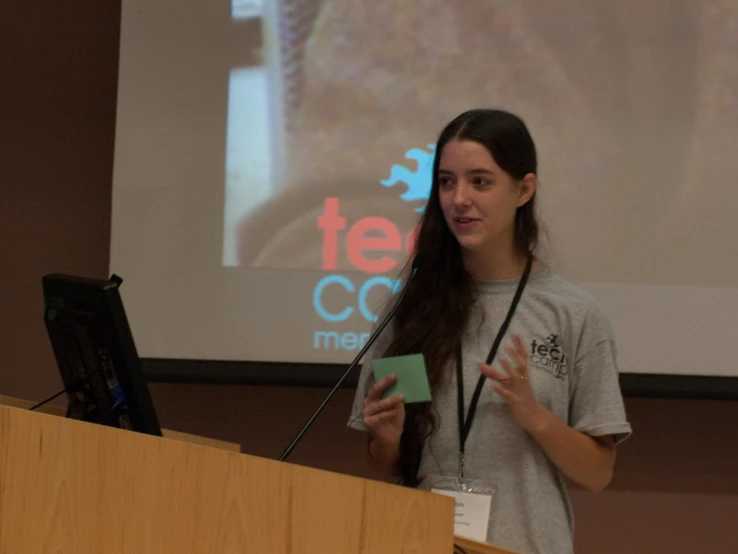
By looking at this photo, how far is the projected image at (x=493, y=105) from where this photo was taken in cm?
273

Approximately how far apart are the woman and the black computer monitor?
45 cm

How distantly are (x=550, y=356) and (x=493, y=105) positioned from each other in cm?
126

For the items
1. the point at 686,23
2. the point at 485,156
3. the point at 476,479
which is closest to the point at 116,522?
the point at 476,479

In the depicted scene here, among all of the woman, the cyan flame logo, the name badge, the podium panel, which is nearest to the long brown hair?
the woman

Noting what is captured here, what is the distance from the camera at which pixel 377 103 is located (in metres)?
2.76

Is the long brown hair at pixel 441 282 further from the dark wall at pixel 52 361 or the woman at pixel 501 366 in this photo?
the dark wall at pixel 52 361

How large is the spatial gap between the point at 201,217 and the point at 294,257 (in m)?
0.31

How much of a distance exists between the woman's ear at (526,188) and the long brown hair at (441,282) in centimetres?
1

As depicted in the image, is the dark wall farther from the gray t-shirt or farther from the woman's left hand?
the woman's left hand

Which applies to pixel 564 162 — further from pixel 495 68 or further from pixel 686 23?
pixel 686 23

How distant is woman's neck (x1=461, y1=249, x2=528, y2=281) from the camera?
71.3 inches

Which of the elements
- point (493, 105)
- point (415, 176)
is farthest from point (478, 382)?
point (493, 105)

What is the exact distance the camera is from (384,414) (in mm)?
1556

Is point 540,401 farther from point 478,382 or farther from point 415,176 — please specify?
point 415,176
